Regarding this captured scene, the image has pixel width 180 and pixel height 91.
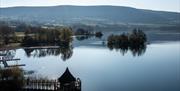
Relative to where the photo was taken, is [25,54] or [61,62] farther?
[25,54]

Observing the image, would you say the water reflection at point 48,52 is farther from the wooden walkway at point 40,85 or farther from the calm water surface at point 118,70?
the wooden walkway at point 40,85

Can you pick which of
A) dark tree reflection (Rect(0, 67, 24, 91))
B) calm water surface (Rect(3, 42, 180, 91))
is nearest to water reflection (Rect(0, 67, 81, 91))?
dark tree reflection (Rect(0, 67, 24, 91))

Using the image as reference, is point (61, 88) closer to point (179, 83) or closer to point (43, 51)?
point (179, 83)

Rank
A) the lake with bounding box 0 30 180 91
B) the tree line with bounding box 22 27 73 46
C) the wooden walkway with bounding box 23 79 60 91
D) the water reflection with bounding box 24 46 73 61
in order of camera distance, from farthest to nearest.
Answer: the tree line with bounding box 22 27 73 46 → the water reflection with bounding box 24 46 73 61 → the lake with bounding box 0 30 180 91 → the wooden walkway with bounding box 23 79 60 91

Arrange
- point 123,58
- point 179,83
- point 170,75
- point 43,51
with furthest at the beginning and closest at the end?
point 43,51 < point 123,58 < point 170,75 < point 179,83

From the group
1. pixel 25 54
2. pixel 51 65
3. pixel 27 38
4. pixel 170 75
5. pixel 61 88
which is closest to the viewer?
pixel 61 88

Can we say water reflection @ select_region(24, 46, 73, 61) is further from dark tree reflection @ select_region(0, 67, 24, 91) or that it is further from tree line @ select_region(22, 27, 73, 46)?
dark tree reflection @ select_region(0, 67, 24, 91)

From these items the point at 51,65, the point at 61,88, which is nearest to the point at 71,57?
the point at 51,65

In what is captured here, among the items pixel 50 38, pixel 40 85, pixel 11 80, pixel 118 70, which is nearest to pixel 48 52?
pixel 50 38

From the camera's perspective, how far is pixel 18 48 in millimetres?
54344

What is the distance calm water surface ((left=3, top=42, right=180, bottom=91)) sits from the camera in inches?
1084

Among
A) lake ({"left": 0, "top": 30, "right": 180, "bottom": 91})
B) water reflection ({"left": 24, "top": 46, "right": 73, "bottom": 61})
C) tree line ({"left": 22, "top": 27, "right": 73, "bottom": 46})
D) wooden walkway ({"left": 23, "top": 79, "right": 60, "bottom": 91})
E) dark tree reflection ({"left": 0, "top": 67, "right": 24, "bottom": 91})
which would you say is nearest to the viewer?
dark tree reflection ({"left": 0, "top": 67, "right": 24, "bottom": 91})

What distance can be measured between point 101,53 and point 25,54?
9.08 meters

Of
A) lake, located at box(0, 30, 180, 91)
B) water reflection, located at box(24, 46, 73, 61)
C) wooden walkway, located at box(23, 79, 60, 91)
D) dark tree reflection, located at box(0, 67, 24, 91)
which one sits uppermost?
dark tree reflection, located at box(0, 67, 24, 91)
